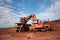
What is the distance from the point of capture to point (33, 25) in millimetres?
5648

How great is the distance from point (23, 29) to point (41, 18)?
146 centimetres

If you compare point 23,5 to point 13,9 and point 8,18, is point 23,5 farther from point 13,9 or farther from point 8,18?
point 8,18

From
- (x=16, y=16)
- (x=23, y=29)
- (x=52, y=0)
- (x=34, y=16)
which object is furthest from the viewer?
(x=23, y=29)

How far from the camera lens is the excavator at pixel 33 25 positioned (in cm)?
557

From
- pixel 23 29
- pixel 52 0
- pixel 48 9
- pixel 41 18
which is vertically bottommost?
pixel 23 29

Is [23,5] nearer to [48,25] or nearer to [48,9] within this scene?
[48,9]

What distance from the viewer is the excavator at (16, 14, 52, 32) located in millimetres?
5574

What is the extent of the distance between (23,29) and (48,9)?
1.99 metres

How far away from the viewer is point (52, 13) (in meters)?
4.86

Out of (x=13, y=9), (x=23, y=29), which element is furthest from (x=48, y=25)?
(x=13, y=9)

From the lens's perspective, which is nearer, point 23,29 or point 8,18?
point 8,18

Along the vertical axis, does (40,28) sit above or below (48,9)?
below

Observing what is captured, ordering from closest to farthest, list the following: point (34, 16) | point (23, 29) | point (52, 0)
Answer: point (52, 0) < point (34, 16) < point (23, 29)

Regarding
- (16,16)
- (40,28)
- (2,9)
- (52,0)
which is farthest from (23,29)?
(52,0)
